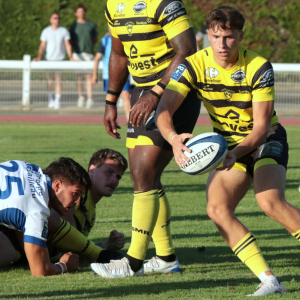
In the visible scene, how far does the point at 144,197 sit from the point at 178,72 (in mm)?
951

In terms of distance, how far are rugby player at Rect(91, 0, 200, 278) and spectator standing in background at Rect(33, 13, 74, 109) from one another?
13170mm

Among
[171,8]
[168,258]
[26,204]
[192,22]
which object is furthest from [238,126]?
[192,22]

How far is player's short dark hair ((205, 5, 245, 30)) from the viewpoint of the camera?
4129 millimetres

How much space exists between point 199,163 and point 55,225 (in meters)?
1.48

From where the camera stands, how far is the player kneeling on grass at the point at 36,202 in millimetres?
4422

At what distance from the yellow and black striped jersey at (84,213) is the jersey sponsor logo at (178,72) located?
4.73 ft

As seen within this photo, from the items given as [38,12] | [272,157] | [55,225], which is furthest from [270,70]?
[38,12]

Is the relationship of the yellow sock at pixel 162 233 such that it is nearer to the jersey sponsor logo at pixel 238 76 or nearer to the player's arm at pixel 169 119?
the player's arm at pixel 169 119

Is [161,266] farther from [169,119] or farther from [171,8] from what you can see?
[171,8]

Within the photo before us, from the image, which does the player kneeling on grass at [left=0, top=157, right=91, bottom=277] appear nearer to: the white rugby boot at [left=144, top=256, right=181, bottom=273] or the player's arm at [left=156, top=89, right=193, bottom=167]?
the white rugby boot at [left=144, top=256, right=181, bottom=273]

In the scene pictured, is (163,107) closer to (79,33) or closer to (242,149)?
(242,149)

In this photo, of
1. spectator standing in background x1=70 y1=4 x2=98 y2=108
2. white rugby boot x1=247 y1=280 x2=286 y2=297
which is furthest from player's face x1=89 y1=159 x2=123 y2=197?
spectator standing in background x1=70 y1=4 x2=98 y2=108

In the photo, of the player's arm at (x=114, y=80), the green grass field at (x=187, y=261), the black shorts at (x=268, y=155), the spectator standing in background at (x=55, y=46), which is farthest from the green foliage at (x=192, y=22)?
the black shorts at (x=268, y=155)

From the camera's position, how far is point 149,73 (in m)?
5.01
